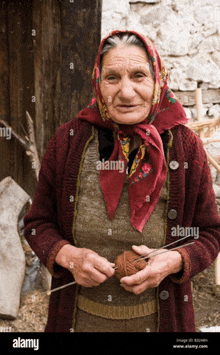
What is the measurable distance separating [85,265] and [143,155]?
34cm

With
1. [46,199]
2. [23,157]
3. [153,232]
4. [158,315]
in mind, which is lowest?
[158,315]

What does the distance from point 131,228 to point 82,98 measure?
1.29m

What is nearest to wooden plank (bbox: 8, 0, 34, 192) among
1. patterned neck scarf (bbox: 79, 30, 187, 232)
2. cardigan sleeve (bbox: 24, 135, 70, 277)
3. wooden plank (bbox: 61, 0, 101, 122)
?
wooden plank (bbox: 61, 0, 101, 122)

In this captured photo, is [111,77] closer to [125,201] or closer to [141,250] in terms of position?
[125,201]

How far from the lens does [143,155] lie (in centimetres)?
107

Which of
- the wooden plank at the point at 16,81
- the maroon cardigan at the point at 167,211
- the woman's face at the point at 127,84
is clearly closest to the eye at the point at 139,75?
the woman's face at the point at 127,84

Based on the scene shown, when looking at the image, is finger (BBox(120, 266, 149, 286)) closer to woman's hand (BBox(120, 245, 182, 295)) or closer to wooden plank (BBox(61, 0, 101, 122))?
woman's hand (BBox(120, 245, 182, 295))

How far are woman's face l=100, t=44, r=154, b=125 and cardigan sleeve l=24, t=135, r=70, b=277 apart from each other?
0.78 feet

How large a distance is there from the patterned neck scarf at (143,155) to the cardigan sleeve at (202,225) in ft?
0.33

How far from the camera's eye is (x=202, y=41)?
2441mm

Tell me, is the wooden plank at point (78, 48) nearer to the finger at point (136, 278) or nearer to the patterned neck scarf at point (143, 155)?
the patterned neck scarf at point (143, 155)

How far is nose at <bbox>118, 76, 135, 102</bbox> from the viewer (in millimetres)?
992
